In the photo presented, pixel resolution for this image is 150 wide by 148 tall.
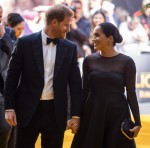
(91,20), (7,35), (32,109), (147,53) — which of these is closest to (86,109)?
(32,109)

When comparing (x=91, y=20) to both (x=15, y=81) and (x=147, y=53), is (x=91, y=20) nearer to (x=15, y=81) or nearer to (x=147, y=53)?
(x=147, y=53)

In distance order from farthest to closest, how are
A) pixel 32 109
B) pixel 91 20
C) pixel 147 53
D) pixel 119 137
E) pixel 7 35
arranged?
1. pixel 147 53
2. pixel 91 20
3. pixel 7 35
4. pixel 119 137
5. pixel 32 109

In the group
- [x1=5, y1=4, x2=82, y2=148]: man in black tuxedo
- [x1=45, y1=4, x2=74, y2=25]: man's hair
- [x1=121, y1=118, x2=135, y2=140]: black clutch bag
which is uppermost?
[x1=45, y1=4, x2=74, y2=25]: man's hair

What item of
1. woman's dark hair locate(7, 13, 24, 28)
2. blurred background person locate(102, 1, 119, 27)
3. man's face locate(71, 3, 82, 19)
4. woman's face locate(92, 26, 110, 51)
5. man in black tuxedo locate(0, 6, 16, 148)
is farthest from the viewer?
blurred background person locate(102, 1, 119, 27)

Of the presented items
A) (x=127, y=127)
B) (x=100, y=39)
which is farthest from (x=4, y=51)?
(x=127, y=127)

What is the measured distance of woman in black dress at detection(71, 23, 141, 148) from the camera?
5027mm

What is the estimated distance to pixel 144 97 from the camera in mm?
12898

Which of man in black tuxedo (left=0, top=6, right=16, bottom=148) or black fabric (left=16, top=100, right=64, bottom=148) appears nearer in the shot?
black fabric (left=16, top=100, right=64, bottom=148)

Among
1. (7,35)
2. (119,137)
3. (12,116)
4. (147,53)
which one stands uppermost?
(7,35)

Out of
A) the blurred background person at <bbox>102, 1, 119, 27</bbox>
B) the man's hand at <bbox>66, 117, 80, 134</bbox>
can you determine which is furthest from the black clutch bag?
the blurred background person at <bbox>102, 1, 119, 27</bbox>

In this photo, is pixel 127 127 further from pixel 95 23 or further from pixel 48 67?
pixel 95 23

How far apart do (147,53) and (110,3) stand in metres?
1.46

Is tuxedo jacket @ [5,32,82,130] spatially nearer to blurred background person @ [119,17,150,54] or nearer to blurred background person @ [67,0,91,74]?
blurred background person @ [67,0,91,74]

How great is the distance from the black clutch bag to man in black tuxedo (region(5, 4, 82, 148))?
507mm
